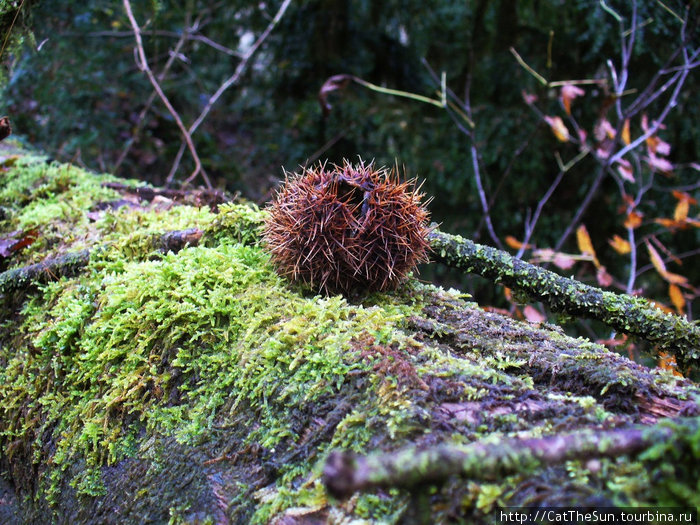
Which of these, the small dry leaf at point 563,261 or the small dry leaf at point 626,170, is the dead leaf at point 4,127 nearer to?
the small dry leaf at point 563,261

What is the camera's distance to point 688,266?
4.80 metres

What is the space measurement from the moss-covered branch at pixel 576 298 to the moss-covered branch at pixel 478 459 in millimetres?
1064

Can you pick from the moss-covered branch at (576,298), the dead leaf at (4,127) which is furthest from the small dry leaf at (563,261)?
the dead leaf at (4,127)

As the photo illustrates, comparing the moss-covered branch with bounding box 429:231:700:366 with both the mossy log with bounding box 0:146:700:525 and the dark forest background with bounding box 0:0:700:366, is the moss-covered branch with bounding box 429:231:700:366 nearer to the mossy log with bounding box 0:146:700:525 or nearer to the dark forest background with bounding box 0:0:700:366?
the mossy log with bounding box 0:146:700:525

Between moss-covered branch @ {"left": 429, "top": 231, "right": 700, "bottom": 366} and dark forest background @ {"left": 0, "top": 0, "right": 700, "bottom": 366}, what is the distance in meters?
1.91

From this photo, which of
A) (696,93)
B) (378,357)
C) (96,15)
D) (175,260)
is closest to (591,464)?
(378,357)

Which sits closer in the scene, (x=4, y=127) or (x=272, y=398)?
(x=272, y=398)

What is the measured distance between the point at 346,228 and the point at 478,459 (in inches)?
41.5

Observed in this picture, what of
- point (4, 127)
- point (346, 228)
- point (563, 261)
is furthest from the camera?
point (563, 261)

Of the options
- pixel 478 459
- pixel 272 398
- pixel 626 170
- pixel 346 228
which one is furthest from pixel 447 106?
pixel 478 459

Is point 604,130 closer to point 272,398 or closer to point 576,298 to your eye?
point 576,298

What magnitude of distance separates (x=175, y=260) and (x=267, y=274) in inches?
15.3

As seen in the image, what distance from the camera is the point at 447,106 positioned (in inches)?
196

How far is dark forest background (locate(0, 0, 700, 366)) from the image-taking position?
14.1 feet
